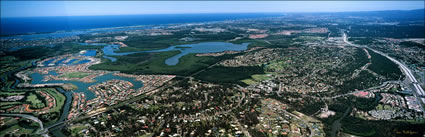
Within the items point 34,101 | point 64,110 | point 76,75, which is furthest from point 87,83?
point 64,110

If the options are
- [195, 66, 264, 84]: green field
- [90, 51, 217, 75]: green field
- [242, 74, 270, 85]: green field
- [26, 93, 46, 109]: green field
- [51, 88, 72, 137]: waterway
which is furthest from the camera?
[90, 51, 217, 75]: green field

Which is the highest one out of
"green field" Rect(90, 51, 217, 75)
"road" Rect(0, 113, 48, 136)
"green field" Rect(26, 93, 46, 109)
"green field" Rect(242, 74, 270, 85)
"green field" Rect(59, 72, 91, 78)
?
"green field" Rect(90, 51, 217, 75)

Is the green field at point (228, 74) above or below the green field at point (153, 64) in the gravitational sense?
below

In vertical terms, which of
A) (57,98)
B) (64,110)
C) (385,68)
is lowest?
(64,110)

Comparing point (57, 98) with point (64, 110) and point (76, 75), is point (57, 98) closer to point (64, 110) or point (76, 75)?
point (64, 110)

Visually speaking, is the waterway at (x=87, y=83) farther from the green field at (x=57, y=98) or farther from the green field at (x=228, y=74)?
the green field at (x=228, y=74)

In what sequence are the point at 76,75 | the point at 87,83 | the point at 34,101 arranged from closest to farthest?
the point at 34,101, the point at 87,83, the point at 76,75

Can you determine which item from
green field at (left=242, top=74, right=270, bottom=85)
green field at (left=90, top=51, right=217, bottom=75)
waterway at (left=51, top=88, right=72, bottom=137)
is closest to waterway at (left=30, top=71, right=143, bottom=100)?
waterway at (left=51, top=88, right=72, bottom=137)

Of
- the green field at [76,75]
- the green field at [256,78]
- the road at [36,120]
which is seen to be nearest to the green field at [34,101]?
the road at [36,120]

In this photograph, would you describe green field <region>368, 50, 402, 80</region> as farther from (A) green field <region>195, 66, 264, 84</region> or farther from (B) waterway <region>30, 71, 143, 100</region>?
(B) waterway <region>30, 71, 143, 100</region>

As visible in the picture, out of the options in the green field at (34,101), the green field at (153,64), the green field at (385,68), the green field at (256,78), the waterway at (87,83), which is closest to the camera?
the green field at (34,101)

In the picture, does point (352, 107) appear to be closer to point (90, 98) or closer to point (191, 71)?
point (191, 71)

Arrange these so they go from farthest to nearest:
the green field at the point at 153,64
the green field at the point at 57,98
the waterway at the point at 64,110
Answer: the green field at the point at 153,64, the green field at the point at 57,98, the waterway at the point at 64,110
